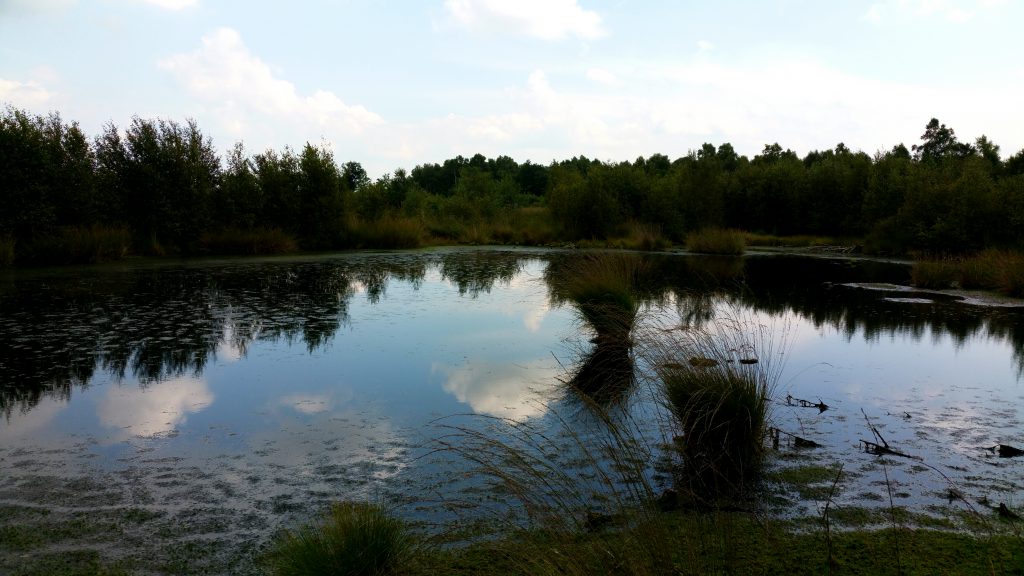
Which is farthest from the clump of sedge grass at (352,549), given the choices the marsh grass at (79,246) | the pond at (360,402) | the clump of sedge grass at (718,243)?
the clump of sedge grass at (718,243)

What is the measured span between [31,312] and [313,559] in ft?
35.5

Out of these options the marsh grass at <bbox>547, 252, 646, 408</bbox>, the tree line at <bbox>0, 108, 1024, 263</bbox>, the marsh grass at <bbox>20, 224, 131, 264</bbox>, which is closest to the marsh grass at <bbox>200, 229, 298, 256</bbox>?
the tree line at <bbox>0, 108, 1024, 263</bbox>

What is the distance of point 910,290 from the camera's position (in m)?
16.0

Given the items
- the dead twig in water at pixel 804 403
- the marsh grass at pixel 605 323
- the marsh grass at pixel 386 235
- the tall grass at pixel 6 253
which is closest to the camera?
the dead twig in water at pixel 804 403

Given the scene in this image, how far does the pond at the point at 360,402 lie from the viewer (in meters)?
3.87

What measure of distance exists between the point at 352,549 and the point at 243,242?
2601 cm

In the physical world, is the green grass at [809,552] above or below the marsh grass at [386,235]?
below

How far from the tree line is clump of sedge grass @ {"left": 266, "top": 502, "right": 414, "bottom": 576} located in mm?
20226

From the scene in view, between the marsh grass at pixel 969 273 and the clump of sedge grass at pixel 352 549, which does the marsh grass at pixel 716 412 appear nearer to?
the clump of sedge grass at pixel 352 549

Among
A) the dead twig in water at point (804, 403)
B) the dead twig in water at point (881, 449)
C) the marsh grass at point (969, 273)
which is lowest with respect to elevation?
the dead twig in water at point (804, 403)

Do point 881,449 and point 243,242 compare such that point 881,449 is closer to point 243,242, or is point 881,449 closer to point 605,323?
point 605,323

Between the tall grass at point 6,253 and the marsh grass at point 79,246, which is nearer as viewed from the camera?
the tall grass at point 6,253

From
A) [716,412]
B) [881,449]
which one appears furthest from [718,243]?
[716,412]

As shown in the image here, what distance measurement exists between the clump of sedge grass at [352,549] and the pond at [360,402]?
1.20 ft
